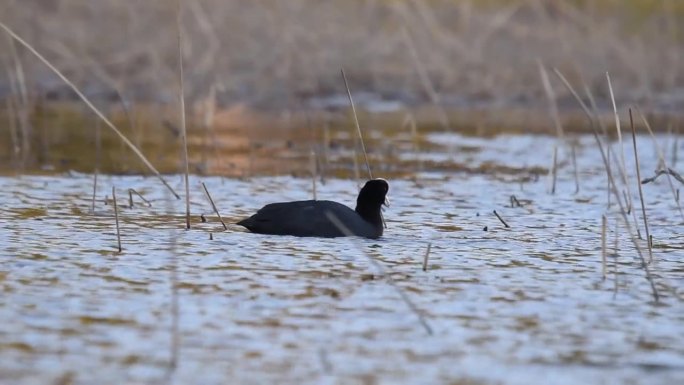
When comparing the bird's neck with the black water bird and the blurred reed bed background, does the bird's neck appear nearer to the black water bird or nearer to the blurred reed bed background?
the black water bird

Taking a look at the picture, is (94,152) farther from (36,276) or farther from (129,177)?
(36,276)

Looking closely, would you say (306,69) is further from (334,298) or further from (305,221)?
(334,298)

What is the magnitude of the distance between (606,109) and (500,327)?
608 inches

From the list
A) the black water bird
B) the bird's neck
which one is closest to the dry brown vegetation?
the bird's neck

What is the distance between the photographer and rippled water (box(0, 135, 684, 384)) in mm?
5363

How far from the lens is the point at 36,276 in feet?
23.0

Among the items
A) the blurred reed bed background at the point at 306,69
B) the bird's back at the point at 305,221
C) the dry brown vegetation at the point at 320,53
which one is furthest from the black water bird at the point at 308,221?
the dry brown vegetation at the point at 320,53

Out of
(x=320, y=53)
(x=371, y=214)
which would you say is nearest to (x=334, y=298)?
(x=371, y=214)

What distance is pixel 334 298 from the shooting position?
6676 mm

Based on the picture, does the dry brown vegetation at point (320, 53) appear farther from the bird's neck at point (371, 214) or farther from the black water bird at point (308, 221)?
the black water bird at point (308, 221)

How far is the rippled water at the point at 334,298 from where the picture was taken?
536 centimetres

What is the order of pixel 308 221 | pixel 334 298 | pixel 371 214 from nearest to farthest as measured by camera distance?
1. pixel 334 298
2. pixel 308 221
3. pixel 371 214

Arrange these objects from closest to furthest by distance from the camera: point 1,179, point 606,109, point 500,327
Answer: point 500,327 → point 1,179 → point 606,109

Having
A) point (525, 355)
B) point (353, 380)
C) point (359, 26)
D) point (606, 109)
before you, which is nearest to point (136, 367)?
point (353, 380)
